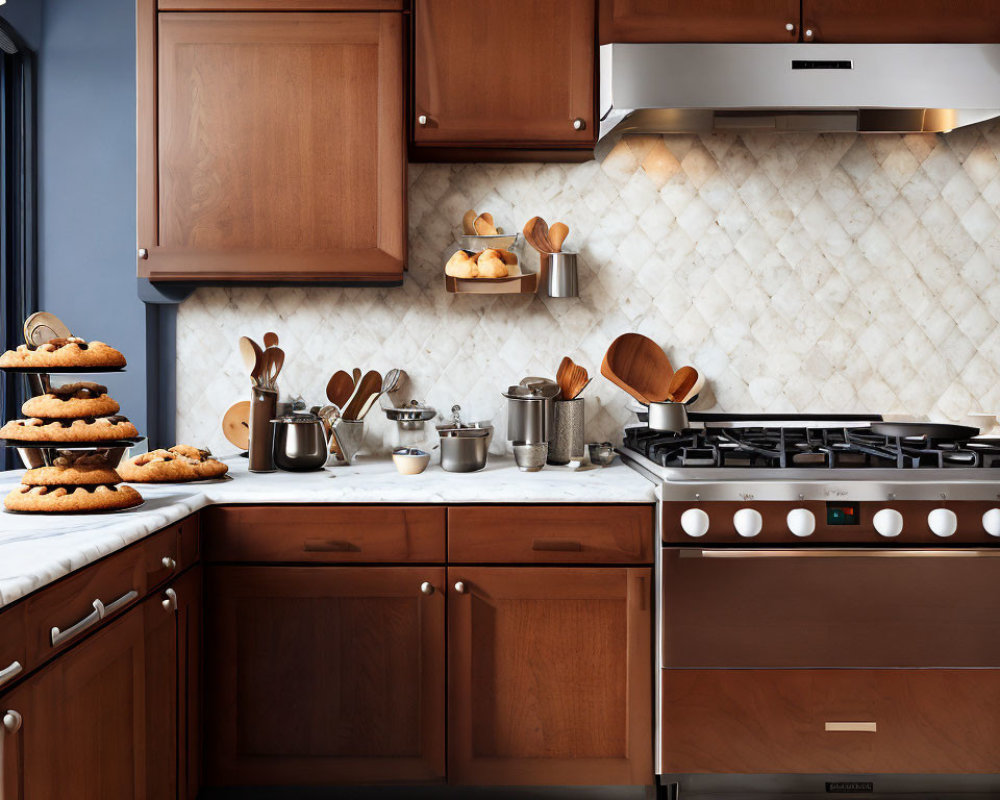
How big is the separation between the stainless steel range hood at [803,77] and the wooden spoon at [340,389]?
3.69 ft

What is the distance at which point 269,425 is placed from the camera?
2166 millimetres

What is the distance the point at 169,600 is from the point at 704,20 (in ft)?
6.61

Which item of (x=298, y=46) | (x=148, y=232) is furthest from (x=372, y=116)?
(x=148, y=232)

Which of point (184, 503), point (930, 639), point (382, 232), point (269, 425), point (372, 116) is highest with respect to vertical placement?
point (372, 116)

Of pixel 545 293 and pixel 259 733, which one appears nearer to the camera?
pixel 259 733

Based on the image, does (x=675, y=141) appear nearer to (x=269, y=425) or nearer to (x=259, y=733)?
(x=269, y=425)

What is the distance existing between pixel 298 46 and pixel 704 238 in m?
1.35

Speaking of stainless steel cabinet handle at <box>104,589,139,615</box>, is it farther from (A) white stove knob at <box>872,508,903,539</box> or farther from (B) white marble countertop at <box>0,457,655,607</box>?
(A) white stove knob at <box>872,508,903,539</box>

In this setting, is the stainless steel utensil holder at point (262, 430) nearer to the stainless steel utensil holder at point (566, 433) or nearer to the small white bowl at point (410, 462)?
the small white bowl at point (410, 462)

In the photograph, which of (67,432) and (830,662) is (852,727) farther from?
(67,432)

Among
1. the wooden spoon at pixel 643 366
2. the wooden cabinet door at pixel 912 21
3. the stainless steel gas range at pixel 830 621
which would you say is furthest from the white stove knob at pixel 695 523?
the wooden cabinet door at pixel 912 21

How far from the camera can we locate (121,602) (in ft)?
4.64

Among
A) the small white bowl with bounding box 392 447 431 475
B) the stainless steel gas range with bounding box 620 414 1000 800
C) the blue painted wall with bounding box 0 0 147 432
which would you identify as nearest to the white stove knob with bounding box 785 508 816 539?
the stainless steel gas range with bounding box 620 414 1000 800

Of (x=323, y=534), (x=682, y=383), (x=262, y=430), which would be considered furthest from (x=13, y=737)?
(x=682, y=383)
